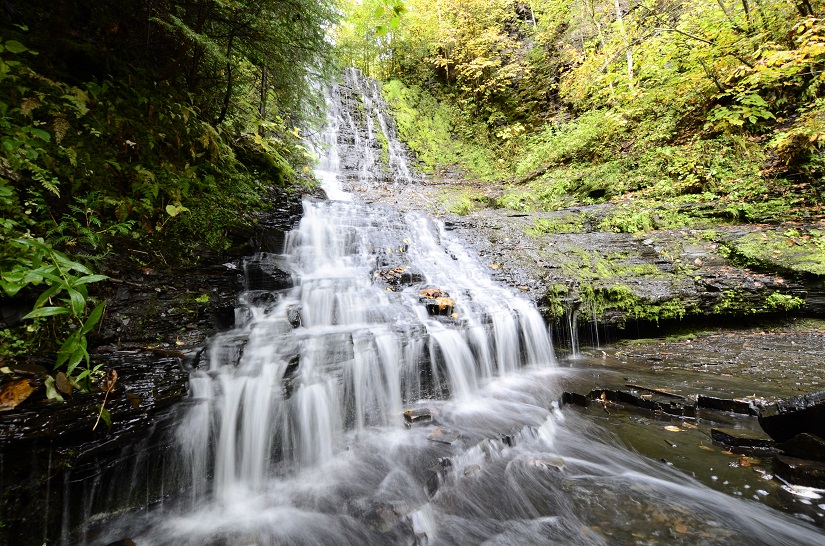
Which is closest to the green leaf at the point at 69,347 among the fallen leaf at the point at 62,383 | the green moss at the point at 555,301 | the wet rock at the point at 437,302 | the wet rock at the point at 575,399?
the fallen leaf at the point at 62,383

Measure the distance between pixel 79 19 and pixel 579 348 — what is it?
8.76 meters

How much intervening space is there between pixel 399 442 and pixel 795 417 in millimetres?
3361

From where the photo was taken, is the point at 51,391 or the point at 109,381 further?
the point at 109,381

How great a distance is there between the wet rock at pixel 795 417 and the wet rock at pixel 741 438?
0.09 m

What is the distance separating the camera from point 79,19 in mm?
4344

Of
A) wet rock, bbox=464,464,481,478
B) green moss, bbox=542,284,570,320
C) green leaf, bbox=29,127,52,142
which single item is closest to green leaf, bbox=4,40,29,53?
green leaf, bbox=29,127,52,142

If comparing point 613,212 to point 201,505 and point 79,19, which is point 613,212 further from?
point 79,19

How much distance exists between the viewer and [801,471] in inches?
93.3

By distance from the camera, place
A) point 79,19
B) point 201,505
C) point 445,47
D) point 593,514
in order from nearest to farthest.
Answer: point 593,514
point 201,505
point 79,19
point 445,47

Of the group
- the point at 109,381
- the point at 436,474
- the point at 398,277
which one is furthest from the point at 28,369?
the point at 398,277

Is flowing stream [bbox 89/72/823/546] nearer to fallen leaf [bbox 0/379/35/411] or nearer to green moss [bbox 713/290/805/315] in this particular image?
fallen leaf [bbox 0/379/35/411]

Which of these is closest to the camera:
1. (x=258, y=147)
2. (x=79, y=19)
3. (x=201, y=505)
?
(x=201, y=505)

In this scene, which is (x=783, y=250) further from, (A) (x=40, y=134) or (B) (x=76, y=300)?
(A) (x=40, y=134)

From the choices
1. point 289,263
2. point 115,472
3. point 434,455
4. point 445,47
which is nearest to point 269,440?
point 115,472
